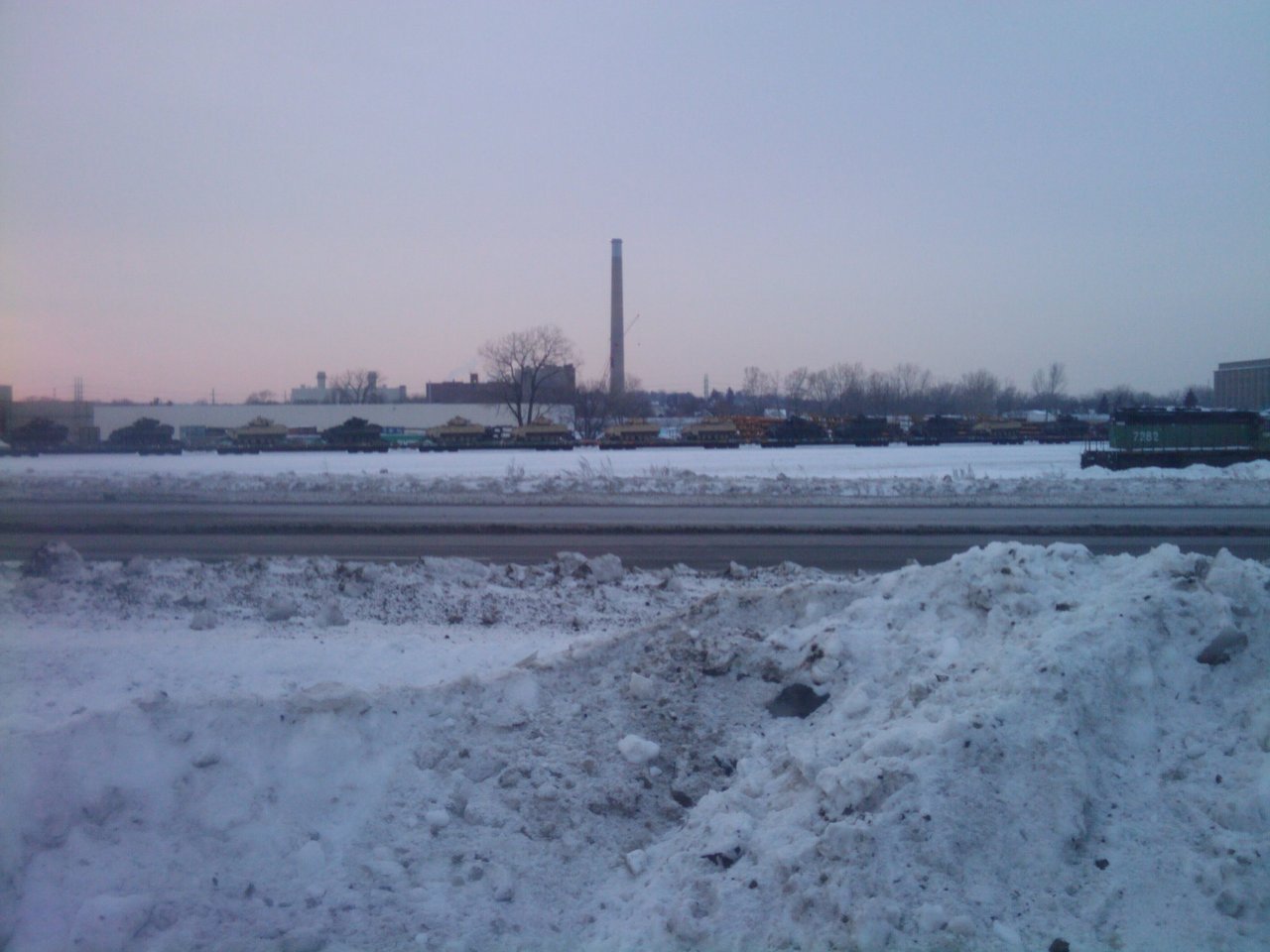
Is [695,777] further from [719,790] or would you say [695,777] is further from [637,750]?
[637,750]

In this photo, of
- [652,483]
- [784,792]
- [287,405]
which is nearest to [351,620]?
[784,792]

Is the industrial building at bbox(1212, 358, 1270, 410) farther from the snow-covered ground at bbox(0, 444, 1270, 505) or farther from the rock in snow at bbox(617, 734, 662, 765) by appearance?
the rock in snow at bbox(617, 734, 662, 765)

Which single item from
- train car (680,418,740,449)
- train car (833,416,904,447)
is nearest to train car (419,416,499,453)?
train car (680,418,740,449)

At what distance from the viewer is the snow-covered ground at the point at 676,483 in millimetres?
24234

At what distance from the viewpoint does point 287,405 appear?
96.4 metres

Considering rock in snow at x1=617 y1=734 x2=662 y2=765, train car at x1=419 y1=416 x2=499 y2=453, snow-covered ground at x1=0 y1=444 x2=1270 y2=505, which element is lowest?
rock in snow at x1=617 y1=734 x2=662 y2=765

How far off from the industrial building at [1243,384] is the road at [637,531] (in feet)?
103

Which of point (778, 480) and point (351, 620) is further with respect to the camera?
point (778, 480)

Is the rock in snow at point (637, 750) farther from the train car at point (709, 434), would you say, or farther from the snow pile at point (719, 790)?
the train car at point (709, 434)

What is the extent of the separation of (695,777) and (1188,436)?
121 ft

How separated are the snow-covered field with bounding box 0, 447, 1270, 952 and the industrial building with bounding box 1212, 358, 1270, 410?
161ft

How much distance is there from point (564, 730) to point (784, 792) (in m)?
1.53

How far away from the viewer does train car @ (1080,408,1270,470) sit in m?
34.2

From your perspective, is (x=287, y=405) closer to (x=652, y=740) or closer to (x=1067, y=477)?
(x=1067, y=477)
